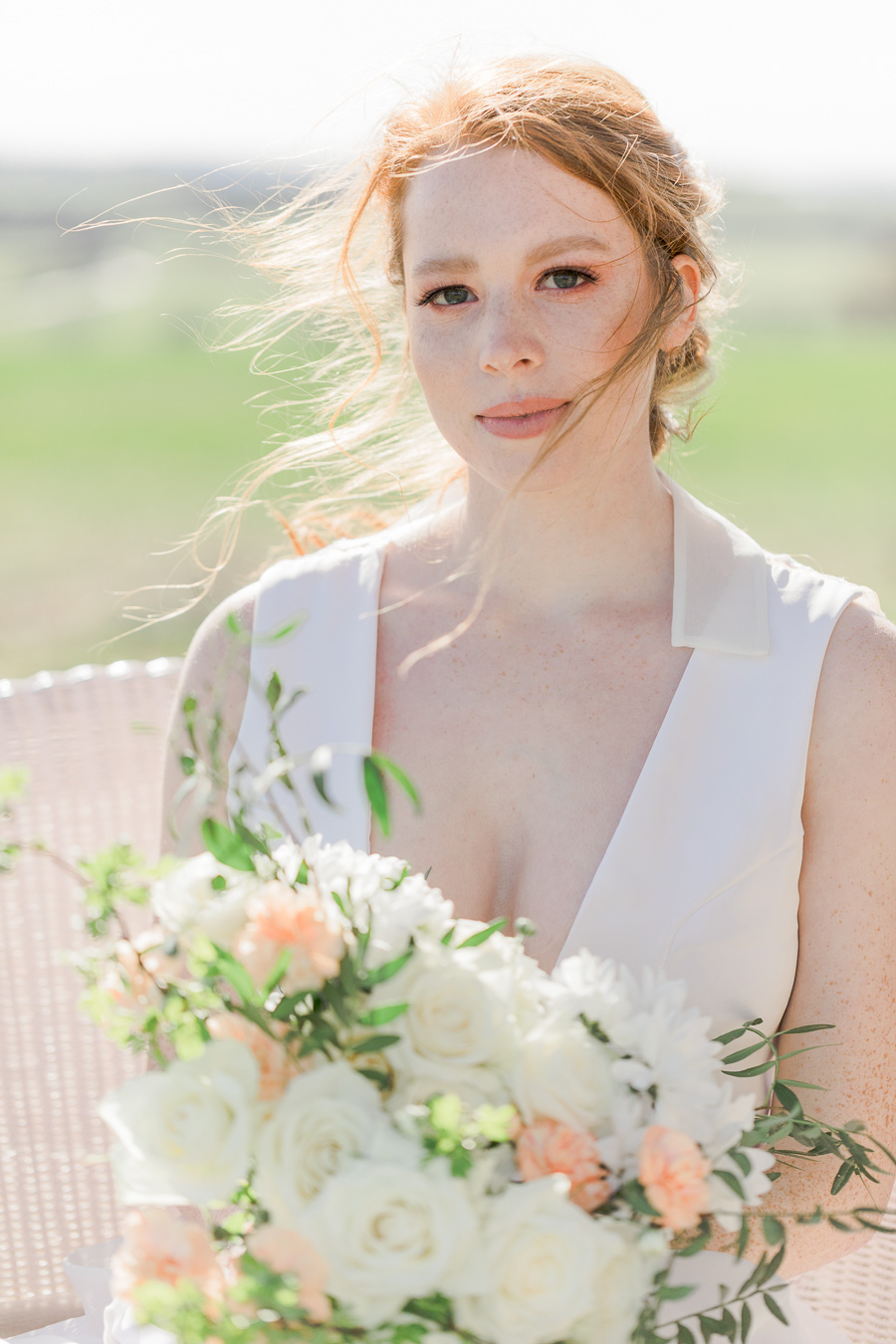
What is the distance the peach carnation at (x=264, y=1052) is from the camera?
34.0 inches

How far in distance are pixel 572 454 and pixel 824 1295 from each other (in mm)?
1382

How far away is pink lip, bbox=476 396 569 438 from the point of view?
1.59m

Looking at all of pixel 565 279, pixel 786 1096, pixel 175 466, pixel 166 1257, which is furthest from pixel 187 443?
pixel 166 1257

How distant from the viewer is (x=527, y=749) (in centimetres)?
178

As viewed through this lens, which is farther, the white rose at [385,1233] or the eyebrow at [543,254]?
the eyebrow at [543,254]

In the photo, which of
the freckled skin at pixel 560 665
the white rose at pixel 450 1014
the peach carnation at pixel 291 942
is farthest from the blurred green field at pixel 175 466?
the peach carnation at pixel 291 942

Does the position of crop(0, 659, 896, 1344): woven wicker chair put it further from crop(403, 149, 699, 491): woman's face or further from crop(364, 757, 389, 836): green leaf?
crop(364, 757, 389, 836): green leaf

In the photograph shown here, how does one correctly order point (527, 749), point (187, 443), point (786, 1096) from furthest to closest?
point (187, 443) → point (527, 749) → point (786, 1096)

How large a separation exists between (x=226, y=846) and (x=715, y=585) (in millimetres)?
1077

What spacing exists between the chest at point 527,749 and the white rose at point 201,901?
2.35 feet

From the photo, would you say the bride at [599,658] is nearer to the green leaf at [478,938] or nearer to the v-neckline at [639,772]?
the v-neckline at [639,772]

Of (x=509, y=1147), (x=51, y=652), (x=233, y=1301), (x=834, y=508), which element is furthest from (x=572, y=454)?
(x=834, y=508)

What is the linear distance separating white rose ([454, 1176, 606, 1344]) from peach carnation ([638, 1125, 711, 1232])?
2.4 inches

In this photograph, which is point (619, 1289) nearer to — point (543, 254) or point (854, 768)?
point (854, 768)
